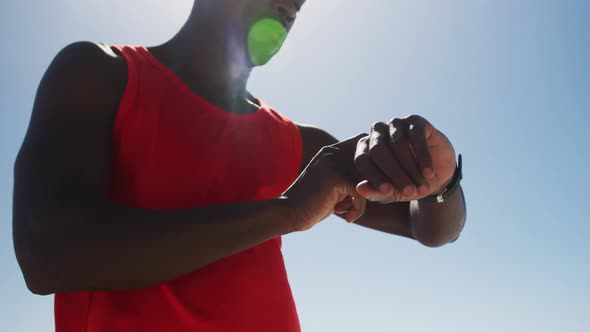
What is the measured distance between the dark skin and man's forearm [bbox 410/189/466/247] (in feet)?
1.35

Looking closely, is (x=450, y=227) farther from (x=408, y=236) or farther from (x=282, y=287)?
(x=282, y=287)

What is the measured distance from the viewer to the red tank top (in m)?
1.91

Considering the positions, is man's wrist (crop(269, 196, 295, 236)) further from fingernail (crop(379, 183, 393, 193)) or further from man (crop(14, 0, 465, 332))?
fingernail (crop(379, 183, 393, 193))

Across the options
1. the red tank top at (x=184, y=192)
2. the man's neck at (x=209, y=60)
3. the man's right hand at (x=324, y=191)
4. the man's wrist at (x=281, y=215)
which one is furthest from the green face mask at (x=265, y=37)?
the man's wrist at (x=281, y=215)

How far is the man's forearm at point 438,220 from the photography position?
262 cm

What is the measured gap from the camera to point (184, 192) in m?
2.12

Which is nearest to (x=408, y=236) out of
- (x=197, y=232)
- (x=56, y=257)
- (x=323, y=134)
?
(x=323, y=134)

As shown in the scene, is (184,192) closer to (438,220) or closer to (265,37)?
(265,37)

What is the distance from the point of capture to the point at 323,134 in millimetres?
3287

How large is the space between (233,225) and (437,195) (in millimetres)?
1223

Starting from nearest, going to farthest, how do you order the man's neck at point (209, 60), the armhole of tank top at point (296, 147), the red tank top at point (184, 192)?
1. the red tank top at point (184, 192)
2. the man's neck at point (209, 60)
3. the armhole of tank top at point (296, 147)

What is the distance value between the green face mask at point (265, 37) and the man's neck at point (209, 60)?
0.07 m

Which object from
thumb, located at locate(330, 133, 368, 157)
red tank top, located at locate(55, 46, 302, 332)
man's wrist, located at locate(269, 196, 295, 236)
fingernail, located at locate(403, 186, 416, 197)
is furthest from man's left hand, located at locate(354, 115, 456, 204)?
red tank top, located at locate(55, 46, 302, 332)

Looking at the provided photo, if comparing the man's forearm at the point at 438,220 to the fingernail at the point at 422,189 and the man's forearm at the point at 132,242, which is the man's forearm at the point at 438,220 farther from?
the man's forearm at the point at 132,242
